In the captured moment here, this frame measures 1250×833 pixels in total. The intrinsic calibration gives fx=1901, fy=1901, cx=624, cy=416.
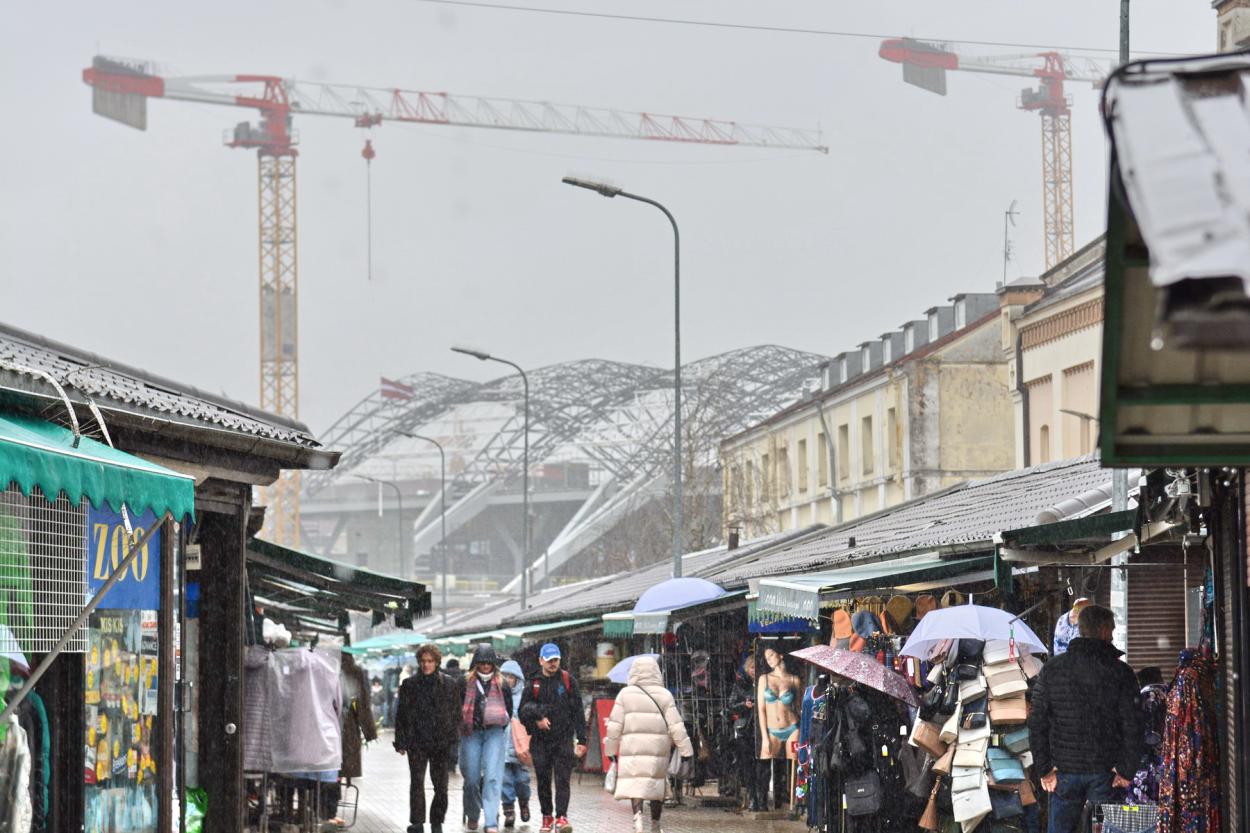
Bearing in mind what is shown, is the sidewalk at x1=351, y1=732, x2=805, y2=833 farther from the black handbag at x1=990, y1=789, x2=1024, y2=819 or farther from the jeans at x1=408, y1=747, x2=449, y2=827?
the black handbag at x1=990, y1=789, x2=1024, y2=819

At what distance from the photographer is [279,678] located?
1407cm

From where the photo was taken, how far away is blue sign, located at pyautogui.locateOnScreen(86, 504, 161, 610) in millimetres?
7520

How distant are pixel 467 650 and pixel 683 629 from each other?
18.0 meters

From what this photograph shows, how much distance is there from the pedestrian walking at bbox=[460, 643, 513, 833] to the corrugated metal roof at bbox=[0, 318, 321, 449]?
12.6 feet

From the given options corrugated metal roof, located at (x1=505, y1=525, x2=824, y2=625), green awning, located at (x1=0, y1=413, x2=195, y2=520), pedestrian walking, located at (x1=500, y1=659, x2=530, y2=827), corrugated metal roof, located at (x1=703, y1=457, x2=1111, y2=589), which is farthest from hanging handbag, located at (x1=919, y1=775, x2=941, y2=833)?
corrugated metal roof, located at (x1=505, y1=525, x2=824, y2=625)

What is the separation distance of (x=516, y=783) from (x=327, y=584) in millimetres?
3187

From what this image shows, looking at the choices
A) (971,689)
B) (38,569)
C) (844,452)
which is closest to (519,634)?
(844,452)

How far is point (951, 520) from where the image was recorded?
1808cm

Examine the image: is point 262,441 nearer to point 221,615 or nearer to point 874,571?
point 221,615

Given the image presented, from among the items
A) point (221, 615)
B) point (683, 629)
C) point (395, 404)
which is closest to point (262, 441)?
point (221, 615)

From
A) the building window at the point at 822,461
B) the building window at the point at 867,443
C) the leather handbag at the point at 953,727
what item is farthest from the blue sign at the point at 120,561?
the building window at the point at 822,461

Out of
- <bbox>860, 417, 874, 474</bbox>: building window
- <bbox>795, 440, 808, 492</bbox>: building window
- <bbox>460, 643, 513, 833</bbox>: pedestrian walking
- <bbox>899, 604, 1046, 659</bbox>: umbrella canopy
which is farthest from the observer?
<bbox>795, 440, 808, 492</bbox>: building window

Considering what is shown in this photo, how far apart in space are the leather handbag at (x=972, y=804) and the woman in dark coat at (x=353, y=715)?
7.75 meters

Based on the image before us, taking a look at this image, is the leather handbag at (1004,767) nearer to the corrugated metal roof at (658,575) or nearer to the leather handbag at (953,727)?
the leather handbag at (953,727)
